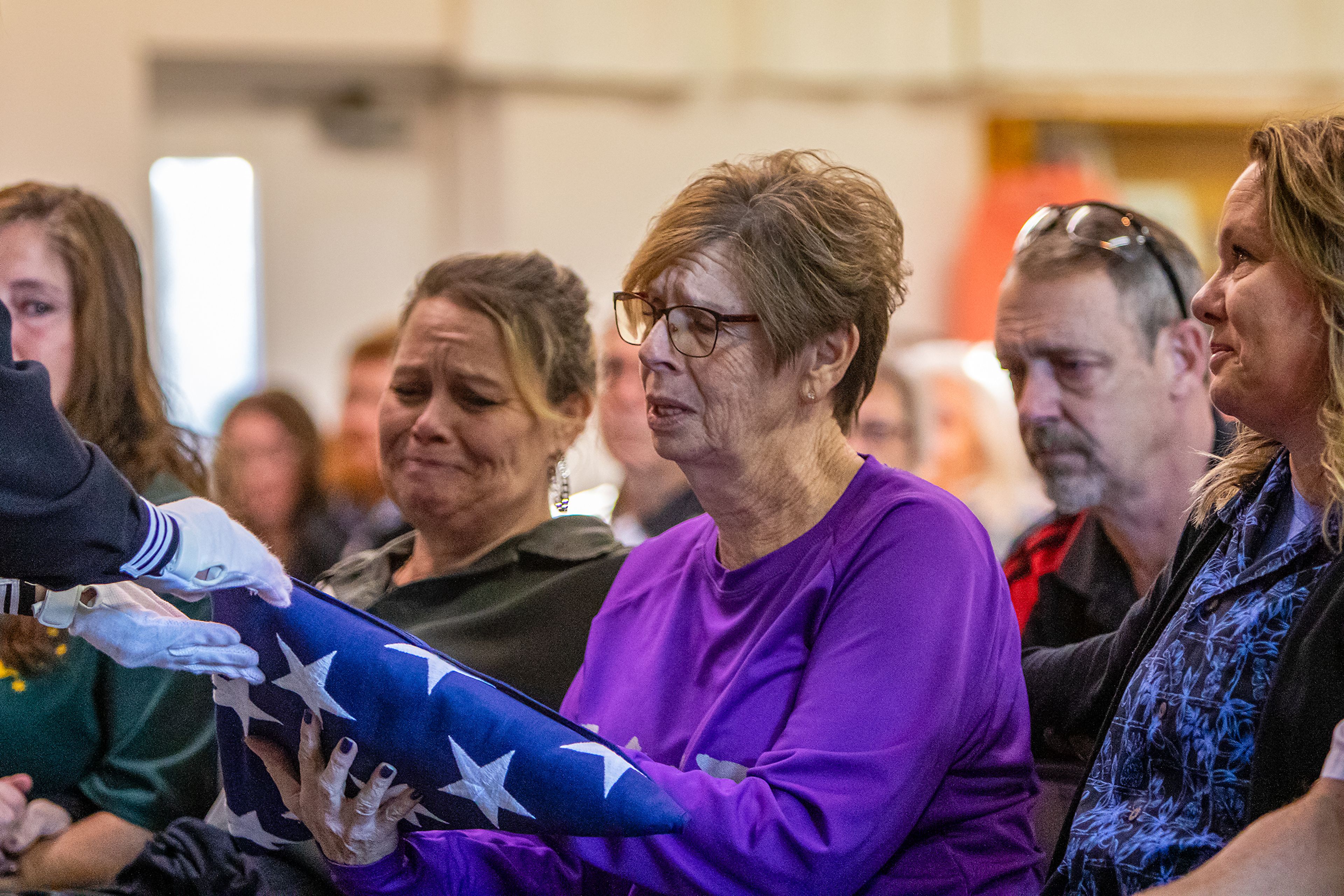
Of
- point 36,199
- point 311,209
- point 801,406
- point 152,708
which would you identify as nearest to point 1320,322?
point 801,406

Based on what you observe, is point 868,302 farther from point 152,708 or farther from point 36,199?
point 36,199

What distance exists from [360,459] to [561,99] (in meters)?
1.71

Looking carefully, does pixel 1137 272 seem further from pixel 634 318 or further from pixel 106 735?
pixel 106 735

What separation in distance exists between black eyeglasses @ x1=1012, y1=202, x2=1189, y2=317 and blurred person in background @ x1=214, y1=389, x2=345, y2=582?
254 centimetres

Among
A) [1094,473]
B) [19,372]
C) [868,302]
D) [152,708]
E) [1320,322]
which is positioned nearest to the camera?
[19,372]

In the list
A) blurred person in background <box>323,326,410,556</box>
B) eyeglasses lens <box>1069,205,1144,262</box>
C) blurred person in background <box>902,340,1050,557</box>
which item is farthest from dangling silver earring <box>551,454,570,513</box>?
blurred person in background <box>902,340,1050,557</box>

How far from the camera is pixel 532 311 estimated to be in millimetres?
1871

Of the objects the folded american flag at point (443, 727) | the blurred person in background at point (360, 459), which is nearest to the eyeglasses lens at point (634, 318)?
the folded american flag at point (443, 727)

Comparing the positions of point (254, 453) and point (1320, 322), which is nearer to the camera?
point (1320, 322)

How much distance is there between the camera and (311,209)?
574cm

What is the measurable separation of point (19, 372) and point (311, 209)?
16.0 feet

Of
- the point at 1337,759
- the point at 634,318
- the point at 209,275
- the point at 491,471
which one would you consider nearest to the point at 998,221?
the point at 209,275

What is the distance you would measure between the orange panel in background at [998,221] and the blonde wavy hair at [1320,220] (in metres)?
4.27

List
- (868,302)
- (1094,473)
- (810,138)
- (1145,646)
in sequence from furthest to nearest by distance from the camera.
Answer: (810,138) < (1094,473) < (868,302) < (1145,646)
